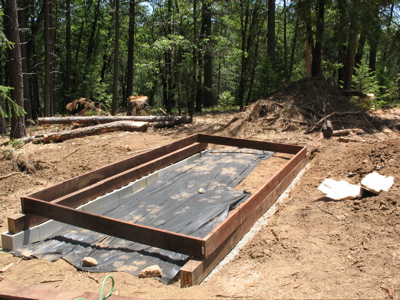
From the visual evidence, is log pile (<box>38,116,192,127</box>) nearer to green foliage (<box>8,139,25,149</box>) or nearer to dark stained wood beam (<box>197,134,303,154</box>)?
green foliage (<box>8,139,25,149</box>)

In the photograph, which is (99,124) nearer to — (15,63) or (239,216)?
(15,63)

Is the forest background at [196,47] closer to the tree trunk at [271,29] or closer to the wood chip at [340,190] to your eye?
the tree trunk at [271,29]

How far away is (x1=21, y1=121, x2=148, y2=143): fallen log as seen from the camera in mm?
10062

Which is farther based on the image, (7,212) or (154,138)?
(154,138)

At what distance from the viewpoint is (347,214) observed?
15.9 feet

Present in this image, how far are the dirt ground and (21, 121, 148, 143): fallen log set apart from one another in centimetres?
206

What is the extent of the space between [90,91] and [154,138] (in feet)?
34.4

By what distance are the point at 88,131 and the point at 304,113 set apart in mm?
6700

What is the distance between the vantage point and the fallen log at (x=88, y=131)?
10062 millimetres

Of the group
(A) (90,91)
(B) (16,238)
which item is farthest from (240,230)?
(A) (90,91)

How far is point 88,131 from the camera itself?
1077 cm

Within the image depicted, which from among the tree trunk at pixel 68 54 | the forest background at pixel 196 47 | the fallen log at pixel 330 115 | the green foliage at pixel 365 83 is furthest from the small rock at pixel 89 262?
the tree trunk at pixel 68 54

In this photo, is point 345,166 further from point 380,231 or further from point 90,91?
point 90,91

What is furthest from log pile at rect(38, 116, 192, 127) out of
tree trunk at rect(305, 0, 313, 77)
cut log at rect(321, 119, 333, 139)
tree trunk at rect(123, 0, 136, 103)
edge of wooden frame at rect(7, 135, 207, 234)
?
tree trunk at rect(123, 0, 136, 103)
